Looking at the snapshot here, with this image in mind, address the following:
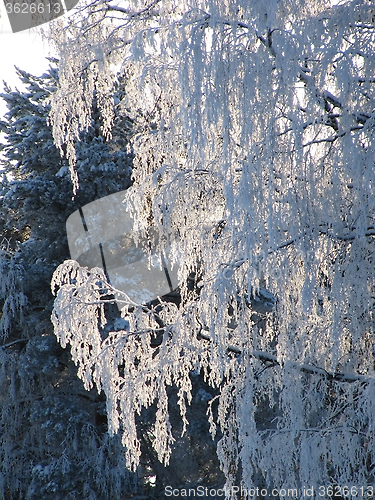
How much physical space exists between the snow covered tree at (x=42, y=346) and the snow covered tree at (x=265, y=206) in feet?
14.2

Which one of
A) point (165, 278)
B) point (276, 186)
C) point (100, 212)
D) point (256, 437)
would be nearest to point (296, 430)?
point (256, 437)

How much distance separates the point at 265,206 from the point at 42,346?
19.2 feet

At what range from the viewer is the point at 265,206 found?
251cm

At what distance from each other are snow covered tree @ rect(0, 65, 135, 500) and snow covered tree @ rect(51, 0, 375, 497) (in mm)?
4316

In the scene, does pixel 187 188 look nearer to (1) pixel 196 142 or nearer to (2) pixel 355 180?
(1) pixel 196 142

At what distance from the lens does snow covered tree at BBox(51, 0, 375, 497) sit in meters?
2.42

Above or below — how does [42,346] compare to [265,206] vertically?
above

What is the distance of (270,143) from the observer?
2469 mm

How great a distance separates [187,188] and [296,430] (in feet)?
5.14

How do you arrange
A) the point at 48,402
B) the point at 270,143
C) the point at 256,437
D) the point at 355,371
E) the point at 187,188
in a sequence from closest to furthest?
the point at 270,143 → the point at 256,437 → the point at 355,371 → the point at 187,188 → the point at 48,402

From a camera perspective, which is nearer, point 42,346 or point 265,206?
point 265,206

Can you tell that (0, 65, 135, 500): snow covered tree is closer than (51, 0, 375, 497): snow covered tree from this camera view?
No

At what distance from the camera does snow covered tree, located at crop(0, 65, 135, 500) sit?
7.07 metres

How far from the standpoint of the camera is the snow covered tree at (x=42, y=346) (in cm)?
707
